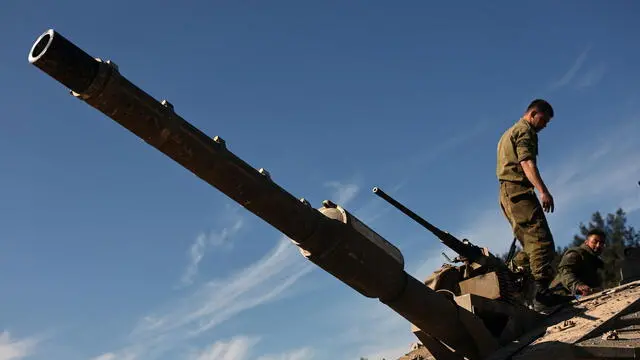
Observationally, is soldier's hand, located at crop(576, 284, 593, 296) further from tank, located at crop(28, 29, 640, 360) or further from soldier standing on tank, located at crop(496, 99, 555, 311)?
tank, located at crop(28, 29, 640, 360)

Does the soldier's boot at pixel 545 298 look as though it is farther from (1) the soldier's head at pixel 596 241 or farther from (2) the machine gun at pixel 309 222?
(1) the soldier's head at pixel 596 241

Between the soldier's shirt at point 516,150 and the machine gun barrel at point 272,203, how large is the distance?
2351 millimetres

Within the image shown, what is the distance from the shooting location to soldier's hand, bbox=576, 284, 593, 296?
896cm

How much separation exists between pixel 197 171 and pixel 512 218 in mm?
4676

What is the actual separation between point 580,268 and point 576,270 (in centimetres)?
12

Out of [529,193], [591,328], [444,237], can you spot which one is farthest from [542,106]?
[591,328]

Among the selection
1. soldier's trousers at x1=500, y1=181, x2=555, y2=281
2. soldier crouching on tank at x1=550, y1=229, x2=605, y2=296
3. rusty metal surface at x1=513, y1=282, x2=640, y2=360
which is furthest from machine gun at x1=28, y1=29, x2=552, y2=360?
soldier crouching on tank at x1=550, y1=229, x2=605, y2=296

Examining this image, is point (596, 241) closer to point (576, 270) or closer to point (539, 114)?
point (576, 270)

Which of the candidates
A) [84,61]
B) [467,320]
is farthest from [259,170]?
[467,320]

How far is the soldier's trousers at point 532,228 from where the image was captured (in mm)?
8891

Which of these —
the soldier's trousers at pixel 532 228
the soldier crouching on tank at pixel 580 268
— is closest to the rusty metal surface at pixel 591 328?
the soldier's trousers at pixel 532 228

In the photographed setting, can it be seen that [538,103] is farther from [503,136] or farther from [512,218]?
[512,218]

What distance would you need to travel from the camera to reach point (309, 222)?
6551mm

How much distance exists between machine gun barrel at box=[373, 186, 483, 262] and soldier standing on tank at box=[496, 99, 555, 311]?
876 millimetres
